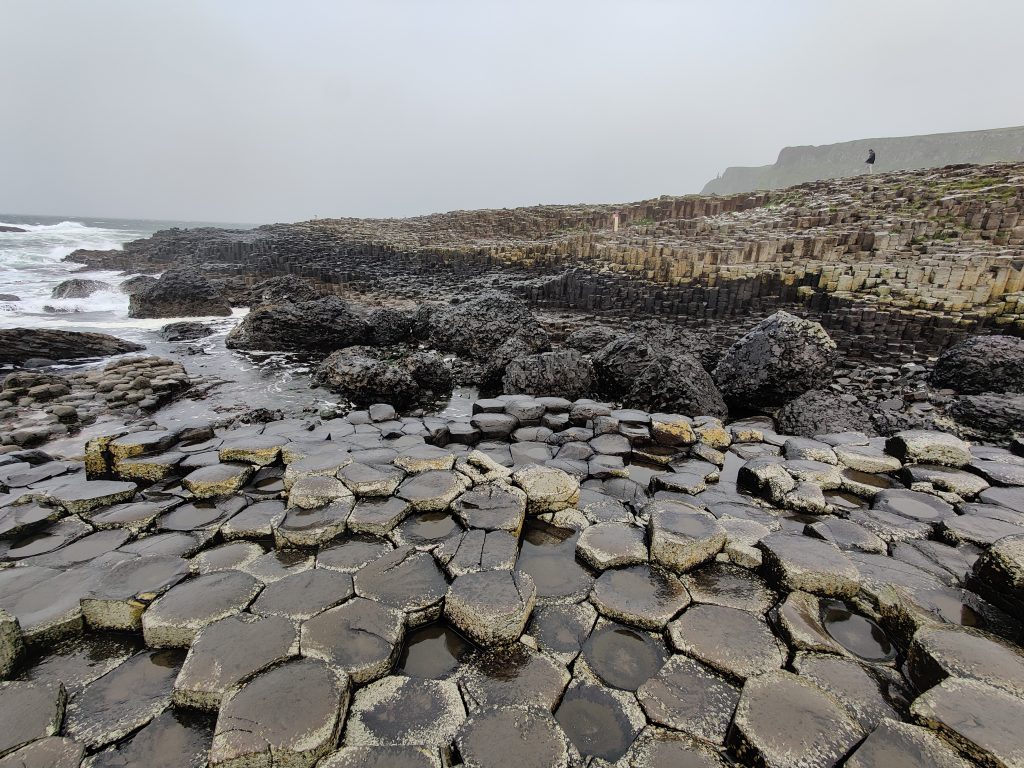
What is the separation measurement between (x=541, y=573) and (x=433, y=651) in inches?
35.0

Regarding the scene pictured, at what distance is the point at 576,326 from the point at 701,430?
808cm

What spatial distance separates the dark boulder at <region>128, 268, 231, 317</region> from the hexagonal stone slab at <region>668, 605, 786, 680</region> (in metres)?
19.5

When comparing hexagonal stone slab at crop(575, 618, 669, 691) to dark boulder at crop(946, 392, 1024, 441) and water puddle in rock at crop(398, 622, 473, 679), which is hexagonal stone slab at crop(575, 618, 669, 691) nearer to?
water puddle in rock at crop(398, 622, 473, 679)

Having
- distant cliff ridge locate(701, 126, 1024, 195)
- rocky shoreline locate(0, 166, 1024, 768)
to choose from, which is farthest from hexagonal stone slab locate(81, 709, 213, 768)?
distant cliff ridge locate(701, 126, 1024, 195)

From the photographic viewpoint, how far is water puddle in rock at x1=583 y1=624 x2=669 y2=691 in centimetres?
225

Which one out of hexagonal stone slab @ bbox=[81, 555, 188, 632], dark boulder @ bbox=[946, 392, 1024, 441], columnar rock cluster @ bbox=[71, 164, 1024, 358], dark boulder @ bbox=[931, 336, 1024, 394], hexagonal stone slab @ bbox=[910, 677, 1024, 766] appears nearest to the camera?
hexagonal stone slab @ bbox=[910, 677, 1024, 766]

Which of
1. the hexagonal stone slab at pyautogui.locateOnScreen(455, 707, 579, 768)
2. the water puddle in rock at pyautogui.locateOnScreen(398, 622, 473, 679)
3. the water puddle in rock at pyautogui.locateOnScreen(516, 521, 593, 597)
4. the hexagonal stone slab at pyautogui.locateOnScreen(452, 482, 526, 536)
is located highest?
the hexagonal stone slab at pyautogui.locateOnScreen(452, 482, 526, 536)

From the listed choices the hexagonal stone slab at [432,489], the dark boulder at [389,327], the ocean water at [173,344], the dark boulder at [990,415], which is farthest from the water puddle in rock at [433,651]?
the dark boulder at [389,327]

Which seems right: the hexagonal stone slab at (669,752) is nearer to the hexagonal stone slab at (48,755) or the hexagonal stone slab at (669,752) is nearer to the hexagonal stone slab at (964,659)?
the hexagonal stone slab at (964,659)

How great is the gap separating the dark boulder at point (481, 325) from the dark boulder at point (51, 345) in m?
8.42

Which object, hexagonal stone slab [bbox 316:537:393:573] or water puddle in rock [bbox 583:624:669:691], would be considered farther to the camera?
hexagonal stone slab [bbox 316:537:393:573]

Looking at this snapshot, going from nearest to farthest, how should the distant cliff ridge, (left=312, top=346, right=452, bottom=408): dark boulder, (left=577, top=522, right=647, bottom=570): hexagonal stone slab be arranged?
(left=577, top=522, right=647, bottom=570): hexagonal stone slab < (left=312, top=346, right=452, bottom=408): dark boulder < the distant cliff ridge

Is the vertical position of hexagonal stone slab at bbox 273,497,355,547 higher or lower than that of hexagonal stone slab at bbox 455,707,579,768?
higher

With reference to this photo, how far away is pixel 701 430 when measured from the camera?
5285 millimetres
